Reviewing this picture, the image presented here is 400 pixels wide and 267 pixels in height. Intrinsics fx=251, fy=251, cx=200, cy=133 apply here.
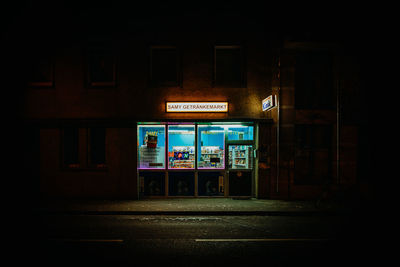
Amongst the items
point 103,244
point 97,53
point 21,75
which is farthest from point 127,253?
point 21,75

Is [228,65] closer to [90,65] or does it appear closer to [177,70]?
[177,70]

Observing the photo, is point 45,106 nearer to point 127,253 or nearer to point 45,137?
point 45,137

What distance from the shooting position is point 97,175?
11.1 metres

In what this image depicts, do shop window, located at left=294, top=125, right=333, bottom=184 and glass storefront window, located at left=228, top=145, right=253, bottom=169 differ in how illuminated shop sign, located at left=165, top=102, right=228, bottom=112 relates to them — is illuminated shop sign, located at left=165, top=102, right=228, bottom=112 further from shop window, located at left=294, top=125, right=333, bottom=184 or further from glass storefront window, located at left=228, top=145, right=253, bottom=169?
shop window, located at left=294, top=125, right=333, bottom=184

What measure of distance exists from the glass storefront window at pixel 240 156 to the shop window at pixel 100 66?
6337 mm

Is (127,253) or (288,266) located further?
(127,253)

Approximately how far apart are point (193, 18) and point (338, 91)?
7.18 m

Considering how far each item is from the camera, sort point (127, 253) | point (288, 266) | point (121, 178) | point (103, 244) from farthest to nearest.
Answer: point (121, 178) → point (103, 244) → point (127, 253) → point (288, 266)

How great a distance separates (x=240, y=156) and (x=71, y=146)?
302 inches

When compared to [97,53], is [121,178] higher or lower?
lower

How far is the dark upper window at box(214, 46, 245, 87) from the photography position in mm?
11391

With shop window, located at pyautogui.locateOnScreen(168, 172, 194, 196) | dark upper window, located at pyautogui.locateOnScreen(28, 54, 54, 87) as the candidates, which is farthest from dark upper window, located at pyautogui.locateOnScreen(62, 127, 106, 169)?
shop window, located at pyautogui.locateOnScreen(168, 172, 194, 196)

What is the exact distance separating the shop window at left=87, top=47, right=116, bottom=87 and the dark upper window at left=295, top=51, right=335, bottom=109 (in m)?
8.48

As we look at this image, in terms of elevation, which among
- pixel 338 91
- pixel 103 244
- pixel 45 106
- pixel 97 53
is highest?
pixel 97 53
